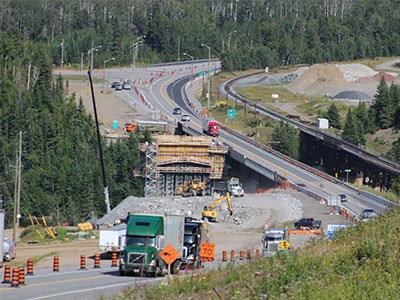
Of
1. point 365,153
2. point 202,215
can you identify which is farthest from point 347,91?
point 202,215

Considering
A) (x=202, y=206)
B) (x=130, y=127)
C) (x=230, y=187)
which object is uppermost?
(x=202, y=206)

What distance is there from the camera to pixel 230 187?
92562 millimetres

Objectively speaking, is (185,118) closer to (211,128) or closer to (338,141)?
(211,128)

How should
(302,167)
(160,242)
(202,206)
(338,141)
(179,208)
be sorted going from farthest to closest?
(338,141) < (302,167) < (202,206) < (179,208) < (160,242)

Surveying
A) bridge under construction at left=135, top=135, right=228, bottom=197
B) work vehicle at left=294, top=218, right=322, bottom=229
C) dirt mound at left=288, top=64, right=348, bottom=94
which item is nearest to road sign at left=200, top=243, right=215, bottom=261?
work vehicle at left=294, top=218, right=322, bottom=229

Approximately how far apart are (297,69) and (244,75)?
36.2 ft

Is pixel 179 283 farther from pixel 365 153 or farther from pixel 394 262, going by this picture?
pixel 365 153

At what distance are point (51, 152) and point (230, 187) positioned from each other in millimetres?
26495

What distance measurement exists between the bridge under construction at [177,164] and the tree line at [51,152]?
441 cm

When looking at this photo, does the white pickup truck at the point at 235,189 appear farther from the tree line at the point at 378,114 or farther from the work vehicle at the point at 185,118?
the tree line at the point at 378,114

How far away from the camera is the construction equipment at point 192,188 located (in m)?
96.0

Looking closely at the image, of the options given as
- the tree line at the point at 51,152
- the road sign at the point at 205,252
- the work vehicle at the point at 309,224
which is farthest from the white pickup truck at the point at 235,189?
the road sign at the point at 205,252

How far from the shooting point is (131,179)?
104 metres

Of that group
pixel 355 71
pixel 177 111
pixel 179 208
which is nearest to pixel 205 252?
pixel 179 208
